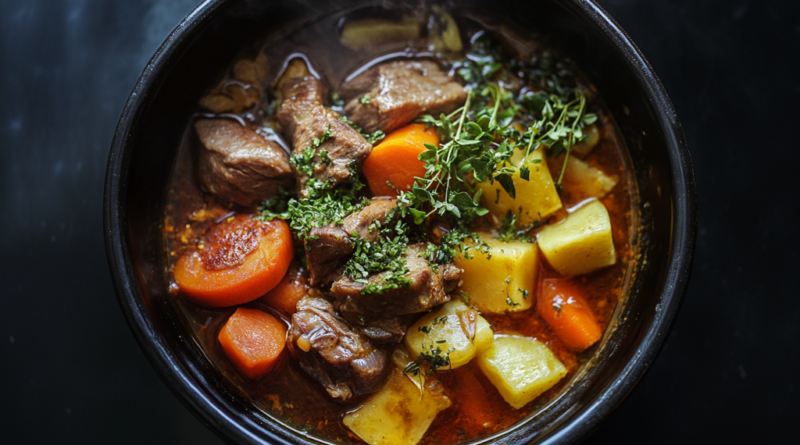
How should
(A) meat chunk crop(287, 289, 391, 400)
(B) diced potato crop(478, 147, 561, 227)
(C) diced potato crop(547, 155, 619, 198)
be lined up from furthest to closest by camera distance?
1. (C) diced potato crop(547, 155, 619, 198)
2. (B) diced potato crop(478, 147, 561, 227)
3. (A) meat chunk crop(287, 289, 391, 400)

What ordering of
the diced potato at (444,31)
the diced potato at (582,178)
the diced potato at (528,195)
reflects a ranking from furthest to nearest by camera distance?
1. the diced potato at (444,31)
2. the diced potato at (582,178)
3. the diced potato at (528,195)

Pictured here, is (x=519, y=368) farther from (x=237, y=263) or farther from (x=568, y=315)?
(x=237, y=263)

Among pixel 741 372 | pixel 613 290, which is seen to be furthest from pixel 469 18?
pixel 741 372

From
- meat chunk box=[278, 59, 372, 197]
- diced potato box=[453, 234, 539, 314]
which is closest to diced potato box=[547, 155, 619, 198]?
diced potato box=[453, 234, 539, 314]

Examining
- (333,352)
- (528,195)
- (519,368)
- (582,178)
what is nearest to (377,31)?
(528,195)

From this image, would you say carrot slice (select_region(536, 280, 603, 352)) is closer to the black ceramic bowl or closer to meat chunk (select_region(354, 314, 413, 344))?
the black ceramic bowl

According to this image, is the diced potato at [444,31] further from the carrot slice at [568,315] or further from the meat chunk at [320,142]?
the carrot slice at [568,315]

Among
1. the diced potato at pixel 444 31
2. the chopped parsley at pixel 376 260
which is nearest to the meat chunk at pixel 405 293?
the chopped parsley at pixel 376 260

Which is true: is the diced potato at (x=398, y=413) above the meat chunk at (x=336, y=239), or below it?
below
